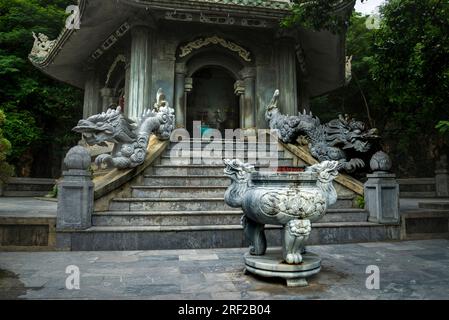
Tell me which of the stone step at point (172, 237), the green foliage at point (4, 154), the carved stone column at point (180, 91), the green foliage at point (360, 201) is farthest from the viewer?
the carved stone column at point (180, 91)

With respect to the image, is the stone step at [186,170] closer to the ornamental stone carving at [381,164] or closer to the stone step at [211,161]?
the stone step at [211,161]

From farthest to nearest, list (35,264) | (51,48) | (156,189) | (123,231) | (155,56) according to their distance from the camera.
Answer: (51,48) < (155,56) < (156,189) < (123,231) < (35,264)

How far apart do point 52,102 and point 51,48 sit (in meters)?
5.09

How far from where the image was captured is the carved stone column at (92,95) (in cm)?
1423

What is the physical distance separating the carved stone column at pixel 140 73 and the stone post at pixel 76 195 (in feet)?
15.6

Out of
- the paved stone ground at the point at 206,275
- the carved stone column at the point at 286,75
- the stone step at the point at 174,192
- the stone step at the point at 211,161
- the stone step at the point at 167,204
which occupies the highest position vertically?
the carved stone column at the point at 286,75

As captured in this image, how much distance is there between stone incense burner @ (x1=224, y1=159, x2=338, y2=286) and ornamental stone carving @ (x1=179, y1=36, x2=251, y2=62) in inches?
307

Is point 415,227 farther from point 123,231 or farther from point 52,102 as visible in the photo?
point 52,102

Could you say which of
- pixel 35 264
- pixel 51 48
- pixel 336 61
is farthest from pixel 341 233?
pixel 51 48

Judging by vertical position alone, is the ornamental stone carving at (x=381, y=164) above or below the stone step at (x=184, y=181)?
above

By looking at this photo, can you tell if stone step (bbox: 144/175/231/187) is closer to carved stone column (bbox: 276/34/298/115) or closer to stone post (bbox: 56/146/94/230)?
stone post (bbox: 56/146/94/230)

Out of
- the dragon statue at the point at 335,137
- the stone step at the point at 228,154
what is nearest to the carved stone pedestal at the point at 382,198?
the dragon statue at the point at 335,137

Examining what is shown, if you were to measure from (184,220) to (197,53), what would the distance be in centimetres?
700

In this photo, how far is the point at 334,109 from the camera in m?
21.9
